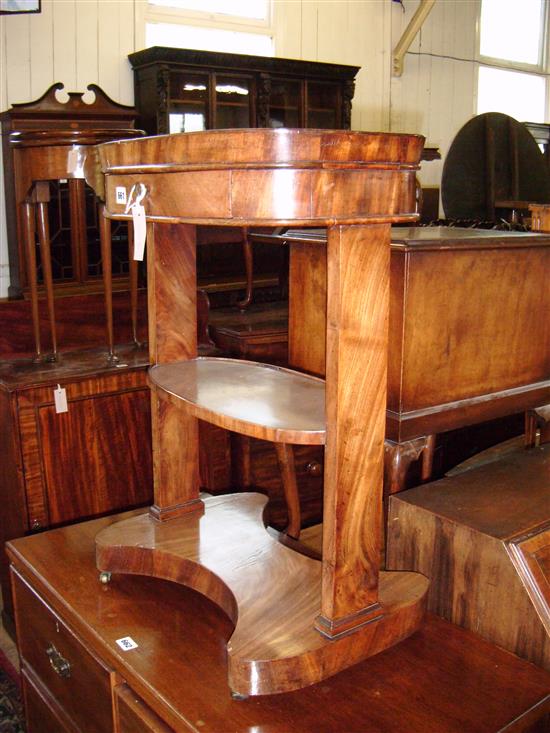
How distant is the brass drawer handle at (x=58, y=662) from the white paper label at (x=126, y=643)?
8.0 inches

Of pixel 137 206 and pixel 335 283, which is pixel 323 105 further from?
pixel 335 283

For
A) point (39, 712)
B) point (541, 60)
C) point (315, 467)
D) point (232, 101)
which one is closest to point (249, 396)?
point (39, 712)

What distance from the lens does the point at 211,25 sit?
205 inches

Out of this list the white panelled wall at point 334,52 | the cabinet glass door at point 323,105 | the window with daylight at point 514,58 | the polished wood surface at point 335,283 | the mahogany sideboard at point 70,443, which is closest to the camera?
the polished wood surface at point 335,283

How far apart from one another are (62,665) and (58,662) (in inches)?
0.7

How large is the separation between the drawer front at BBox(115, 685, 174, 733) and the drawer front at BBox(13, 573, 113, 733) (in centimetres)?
4

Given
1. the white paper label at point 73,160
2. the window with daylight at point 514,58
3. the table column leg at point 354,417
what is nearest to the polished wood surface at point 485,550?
the table column leg at point 354,417

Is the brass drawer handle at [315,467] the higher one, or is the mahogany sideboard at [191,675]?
the mahogany sideboard at [191,675]

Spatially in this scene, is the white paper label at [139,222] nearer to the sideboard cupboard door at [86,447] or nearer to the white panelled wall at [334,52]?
the sideboard cupboard door at [86,447]

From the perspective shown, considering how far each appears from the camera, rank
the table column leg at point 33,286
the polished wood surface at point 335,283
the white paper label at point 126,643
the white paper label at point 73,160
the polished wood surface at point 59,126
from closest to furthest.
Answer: the polished wood surface at point 335,283
the white paper label at point 126,643
the white paper label at point 73,160
the table column leg at point 33,286
the polished wood surface at point 59,126

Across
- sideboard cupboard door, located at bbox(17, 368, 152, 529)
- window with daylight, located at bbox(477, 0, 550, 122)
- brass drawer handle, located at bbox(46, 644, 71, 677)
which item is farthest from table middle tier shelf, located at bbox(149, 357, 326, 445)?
window with daylight, located at bbox(477, 0, 550, 122)

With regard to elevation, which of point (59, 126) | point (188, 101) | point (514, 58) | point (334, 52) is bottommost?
point (59, 126)

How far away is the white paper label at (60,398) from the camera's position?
2.19 m

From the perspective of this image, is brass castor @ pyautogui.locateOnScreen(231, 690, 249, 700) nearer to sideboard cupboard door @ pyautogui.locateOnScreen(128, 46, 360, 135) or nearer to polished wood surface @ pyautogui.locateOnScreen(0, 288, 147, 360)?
polished wood surface @ pyautogui.locateOnScreen(0, 288, 147, 360)
